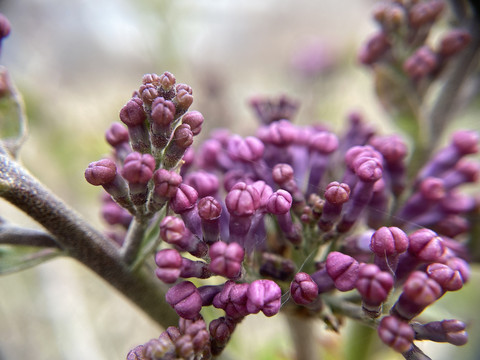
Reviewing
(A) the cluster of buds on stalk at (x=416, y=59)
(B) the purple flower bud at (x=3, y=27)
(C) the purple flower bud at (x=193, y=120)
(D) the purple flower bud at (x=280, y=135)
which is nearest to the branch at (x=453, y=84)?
(A) the cluster of buds on stalk at (x=416, y=59)

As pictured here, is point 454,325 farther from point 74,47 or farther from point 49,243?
point 74,47

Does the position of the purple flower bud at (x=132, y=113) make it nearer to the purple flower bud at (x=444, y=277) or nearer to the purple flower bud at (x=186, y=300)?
the purple flower bud at (x=186, y=300)

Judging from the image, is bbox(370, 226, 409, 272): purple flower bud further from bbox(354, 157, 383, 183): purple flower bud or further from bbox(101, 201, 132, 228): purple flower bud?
bbox(101, 201, 132, 228): purple flower bud

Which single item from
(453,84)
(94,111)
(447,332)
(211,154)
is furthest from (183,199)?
(94,111)

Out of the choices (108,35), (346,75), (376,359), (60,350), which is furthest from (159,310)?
(108,35)

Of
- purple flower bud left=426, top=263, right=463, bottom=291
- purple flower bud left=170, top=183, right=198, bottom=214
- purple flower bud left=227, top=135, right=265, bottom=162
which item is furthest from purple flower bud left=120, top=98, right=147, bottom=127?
purple flower bud left=426, top=263, right=463, bottom=291

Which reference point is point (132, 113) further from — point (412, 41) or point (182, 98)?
point (412, 41)
